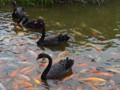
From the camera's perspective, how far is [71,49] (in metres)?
13.0

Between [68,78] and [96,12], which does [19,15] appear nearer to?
[96,12]

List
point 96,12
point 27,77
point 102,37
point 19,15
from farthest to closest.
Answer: point 96,12 < point 19,15 < point 102,37 < point 27,77

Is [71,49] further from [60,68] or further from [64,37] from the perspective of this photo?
[60,68]

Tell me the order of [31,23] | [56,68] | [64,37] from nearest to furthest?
[56,68] < [64,37] < [31,23]

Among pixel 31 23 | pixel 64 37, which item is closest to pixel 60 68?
pixel 64 37

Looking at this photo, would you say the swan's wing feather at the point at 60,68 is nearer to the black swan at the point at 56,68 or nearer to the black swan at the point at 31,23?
the black swan at the point at 56,68

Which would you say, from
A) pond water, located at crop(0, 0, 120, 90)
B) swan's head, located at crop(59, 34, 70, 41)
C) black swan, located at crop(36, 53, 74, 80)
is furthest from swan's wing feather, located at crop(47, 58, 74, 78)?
swan's head, located at crop(59, 34, 70, 41)

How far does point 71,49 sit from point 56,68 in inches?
85.0

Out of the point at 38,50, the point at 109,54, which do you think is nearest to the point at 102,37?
the point at 109,54

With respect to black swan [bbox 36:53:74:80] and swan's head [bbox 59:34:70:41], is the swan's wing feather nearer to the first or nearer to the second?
A: black swan [bbox 36:53:74:80]

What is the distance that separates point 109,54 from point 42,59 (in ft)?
8.03

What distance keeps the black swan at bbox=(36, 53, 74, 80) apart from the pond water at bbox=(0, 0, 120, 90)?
202mm

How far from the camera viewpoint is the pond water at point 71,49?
10469 millimetres

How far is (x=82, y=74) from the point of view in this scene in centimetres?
1097
